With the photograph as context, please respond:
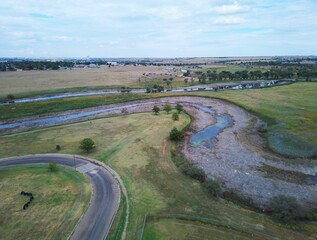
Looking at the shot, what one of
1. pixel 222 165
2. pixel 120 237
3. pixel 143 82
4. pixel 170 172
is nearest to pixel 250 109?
pixel 222 165

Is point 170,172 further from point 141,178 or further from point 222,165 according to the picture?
point 222,165

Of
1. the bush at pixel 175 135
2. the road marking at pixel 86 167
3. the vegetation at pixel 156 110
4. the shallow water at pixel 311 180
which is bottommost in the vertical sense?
the shallow water at pixel 311 180

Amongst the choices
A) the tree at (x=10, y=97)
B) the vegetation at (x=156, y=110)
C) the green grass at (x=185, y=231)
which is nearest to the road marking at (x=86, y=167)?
the green grass at (x=185, y=231)

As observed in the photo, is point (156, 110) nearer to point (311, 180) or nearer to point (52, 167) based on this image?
point (52, 167)

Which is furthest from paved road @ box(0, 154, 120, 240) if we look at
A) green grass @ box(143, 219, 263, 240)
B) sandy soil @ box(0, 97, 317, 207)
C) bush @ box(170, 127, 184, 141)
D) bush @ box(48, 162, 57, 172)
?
bush @ box(170, 127, 184, 141)

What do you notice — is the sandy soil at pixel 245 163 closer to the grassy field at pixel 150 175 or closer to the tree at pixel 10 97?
the grassy field at pixel 150 175

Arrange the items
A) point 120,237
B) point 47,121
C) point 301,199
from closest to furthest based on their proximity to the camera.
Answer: point 120,237 < point 301,199 < point 47,121

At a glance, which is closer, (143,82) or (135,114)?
(135,114)
